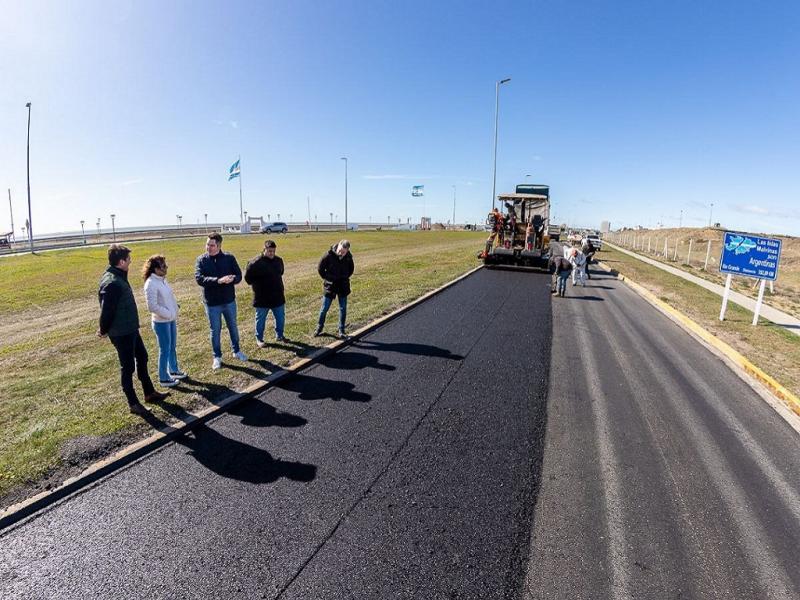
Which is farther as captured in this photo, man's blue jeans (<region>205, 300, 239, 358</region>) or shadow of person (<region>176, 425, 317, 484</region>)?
man's blue jeans (<region>205, 300, 239, 358</region>)

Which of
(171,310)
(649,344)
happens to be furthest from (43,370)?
(649,344)

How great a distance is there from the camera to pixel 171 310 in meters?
5.57

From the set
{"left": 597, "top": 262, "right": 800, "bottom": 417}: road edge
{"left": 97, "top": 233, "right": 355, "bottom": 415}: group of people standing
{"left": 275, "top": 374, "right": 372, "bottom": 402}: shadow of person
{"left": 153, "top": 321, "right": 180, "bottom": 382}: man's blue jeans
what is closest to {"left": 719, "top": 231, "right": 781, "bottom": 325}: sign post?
{"left": 597, "top": 262, "right": 800, "bottom": 417}: road edge

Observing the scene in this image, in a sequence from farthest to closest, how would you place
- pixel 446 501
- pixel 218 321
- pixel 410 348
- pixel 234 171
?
pixel 234 171 → pixel 410 348 → pixel 218 321 → pixel 446 501

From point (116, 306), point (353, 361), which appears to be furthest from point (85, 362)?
point (353, 361)

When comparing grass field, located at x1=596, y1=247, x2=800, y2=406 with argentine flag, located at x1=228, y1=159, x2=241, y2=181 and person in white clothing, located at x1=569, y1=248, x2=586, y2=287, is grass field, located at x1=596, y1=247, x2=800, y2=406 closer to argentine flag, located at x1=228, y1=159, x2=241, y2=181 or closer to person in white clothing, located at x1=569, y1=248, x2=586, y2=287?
person in white clothing, located at x1=569, y1=248, x2=586, y2=287

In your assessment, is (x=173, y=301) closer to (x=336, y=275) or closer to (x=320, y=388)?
(x=320, y=388)

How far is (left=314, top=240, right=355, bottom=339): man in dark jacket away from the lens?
8.04 meters

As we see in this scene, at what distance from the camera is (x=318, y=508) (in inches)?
138

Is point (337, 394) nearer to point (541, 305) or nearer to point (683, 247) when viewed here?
point (541, 305)

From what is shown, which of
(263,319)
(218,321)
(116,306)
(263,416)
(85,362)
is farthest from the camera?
(263,319)

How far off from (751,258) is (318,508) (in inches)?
477

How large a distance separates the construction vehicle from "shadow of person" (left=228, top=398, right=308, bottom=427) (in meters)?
15.8

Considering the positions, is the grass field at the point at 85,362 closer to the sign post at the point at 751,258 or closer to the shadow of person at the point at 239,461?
the shadow of person at the point at 239,461
